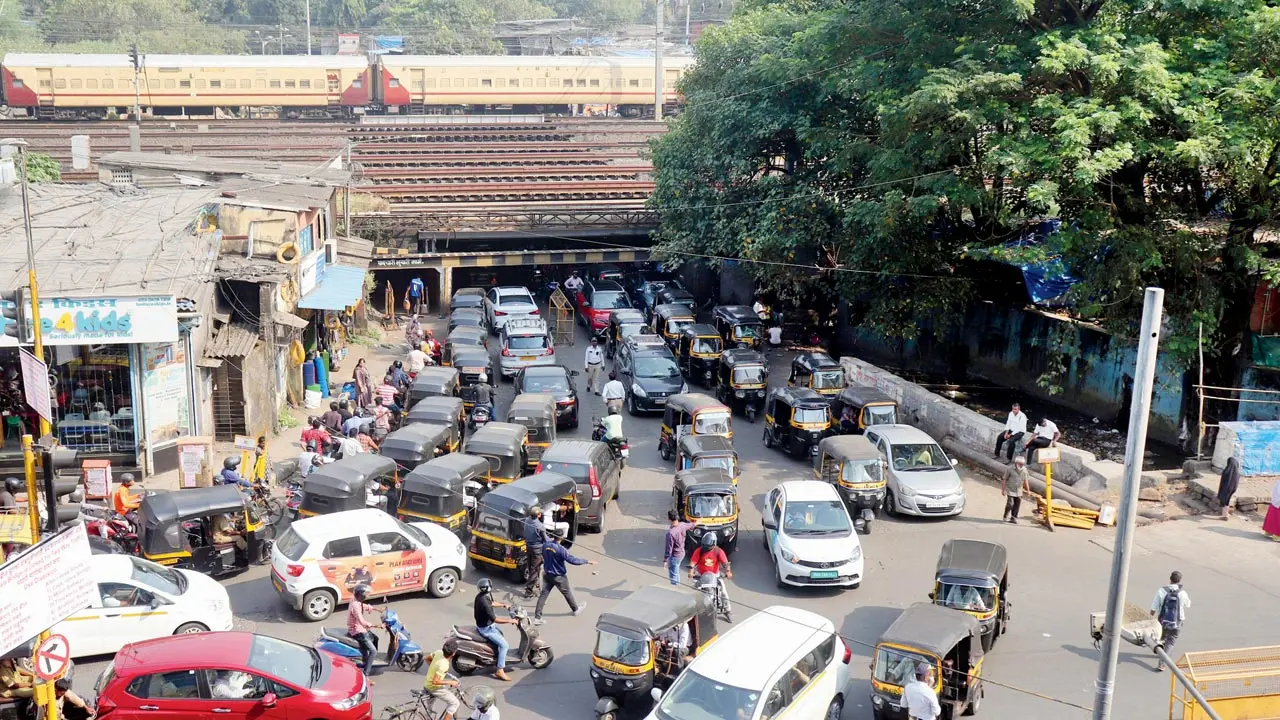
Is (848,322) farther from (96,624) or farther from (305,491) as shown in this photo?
(96,624)

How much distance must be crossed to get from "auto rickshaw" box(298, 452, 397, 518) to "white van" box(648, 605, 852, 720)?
824 centimetres

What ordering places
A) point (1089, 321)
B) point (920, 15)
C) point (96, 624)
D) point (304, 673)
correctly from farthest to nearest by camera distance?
point (1089, 321) → point (920, 15) → point (96, 624) → point (304, 673)

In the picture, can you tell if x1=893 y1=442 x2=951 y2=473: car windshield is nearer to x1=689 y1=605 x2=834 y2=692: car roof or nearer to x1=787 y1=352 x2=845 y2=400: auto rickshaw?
x1=787 y1=352 x2=845 y2=400: auto rickshaw

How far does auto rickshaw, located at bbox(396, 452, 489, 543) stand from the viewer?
63.3ft

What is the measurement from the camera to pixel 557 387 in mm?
27922

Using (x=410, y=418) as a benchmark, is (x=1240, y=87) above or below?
above

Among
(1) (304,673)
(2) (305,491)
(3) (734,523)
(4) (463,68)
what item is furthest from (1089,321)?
(4) (463,68)

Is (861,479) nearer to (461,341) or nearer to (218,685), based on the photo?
(218,685)

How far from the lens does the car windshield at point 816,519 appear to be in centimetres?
1833

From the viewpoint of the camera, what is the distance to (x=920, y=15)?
27.7 metres

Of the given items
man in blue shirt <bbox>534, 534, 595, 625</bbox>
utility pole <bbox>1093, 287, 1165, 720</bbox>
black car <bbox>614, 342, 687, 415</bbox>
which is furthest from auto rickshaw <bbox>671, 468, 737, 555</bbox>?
black car <bbox>614, 342, 687, 415</bbox>

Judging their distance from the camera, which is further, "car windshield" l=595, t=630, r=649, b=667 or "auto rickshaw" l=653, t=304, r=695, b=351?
"auto rickshaw" l=653, t=304, r=695, b=351

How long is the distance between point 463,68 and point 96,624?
59399 millimetres

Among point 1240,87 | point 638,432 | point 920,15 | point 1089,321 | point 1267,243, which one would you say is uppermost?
point 920,15
